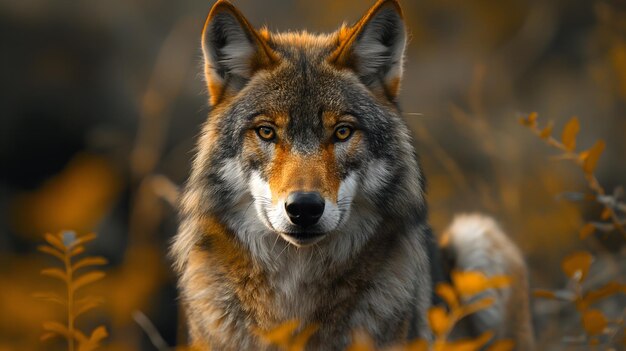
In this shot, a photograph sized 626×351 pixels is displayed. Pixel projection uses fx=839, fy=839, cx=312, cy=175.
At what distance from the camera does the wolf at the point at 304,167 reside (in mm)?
4180

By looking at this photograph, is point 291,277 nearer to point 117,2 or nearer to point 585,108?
point 117,2

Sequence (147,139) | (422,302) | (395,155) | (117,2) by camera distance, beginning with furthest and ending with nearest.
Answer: (117,2) → (147,139) → (422,302) → (395,155)

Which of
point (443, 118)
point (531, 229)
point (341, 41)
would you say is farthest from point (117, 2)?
point (341, 41)

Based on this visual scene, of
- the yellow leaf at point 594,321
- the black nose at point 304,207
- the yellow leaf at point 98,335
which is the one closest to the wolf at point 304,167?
the black nose at point 304,207

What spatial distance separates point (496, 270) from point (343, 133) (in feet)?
6.66

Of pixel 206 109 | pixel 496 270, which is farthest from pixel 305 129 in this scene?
pixel 206 109

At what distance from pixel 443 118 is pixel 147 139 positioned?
19.6 feet

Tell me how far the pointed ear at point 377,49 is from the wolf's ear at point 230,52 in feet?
1.32

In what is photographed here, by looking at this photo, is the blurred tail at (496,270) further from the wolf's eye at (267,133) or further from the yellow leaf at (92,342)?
the yellow leaf at (92,342)

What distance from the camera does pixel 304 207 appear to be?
374 centimetres

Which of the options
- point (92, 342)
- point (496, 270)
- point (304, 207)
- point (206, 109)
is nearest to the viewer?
point (92, 342)

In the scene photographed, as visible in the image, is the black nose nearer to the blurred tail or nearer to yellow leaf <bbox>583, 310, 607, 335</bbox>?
yellow leaf <bbox>583, 310, 607, 335</bbox>

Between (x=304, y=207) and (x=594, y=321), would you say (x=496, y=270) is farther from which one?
(x=594, y=321)

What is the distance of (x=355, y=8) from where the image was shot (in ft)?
37.6
